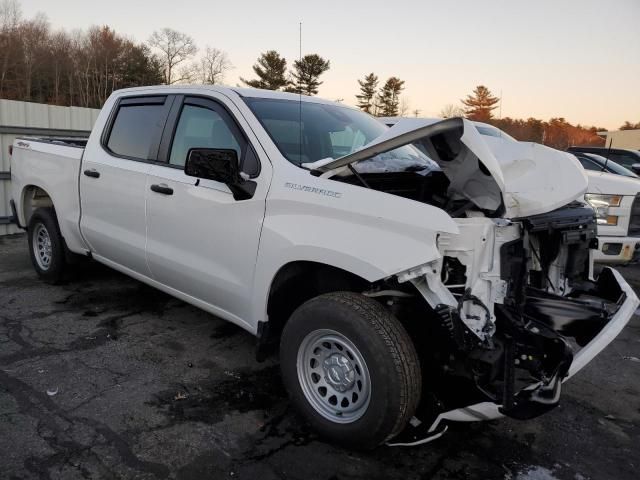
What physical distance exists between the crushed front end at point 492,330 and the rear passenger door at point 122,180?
235 centimetres

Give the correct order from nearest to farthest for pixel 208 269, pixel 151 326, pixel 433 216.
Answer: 1. pixel 433 216
2. pixel 208 269
3. pixel 151 326

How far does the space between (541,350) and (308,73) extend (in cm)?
267

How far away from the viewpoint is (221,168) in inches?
117

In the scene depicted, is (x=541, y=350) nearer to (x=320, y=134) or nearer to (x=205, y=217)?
(x=320, y=134)

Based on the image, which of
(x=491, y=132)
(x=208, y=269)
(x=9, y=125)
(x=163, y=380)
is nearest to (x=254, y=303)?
(x=208, y=269)

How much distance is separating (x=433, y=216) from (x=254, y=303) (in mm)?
1328

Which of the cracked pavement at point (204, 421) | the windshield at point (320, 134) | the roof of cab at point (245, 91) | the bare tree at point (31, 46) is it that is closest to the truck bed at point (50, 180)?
the cracked pavement at point (204, 421)

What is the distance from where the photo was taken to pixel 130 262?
430 cm

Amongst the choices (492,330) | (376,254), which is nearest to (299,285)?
(376,254)

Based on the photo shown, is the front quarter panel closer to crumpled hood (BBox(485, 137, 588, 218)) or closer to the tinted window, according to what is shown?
crumpled hood (BBox(485, 137, 588, 218))

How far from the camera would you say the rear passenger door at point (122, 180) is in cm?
402

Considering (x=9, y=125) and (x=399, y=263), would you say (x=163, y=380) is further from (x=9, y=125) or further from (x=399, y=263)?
(x=9, y=125)

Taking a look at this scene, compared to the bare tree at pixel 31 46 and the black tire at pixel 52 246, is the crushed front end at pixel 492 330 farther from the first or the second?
the bare tree at pixel 31 46

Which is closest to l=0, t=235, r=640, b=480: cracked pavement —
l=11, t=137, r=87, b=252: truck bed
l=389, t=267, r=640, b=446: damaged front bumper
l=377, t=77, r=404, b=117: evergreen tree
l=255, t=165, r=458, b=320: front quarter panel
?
→ l=389, t=267, r=640, b=446: damaged front bumper
